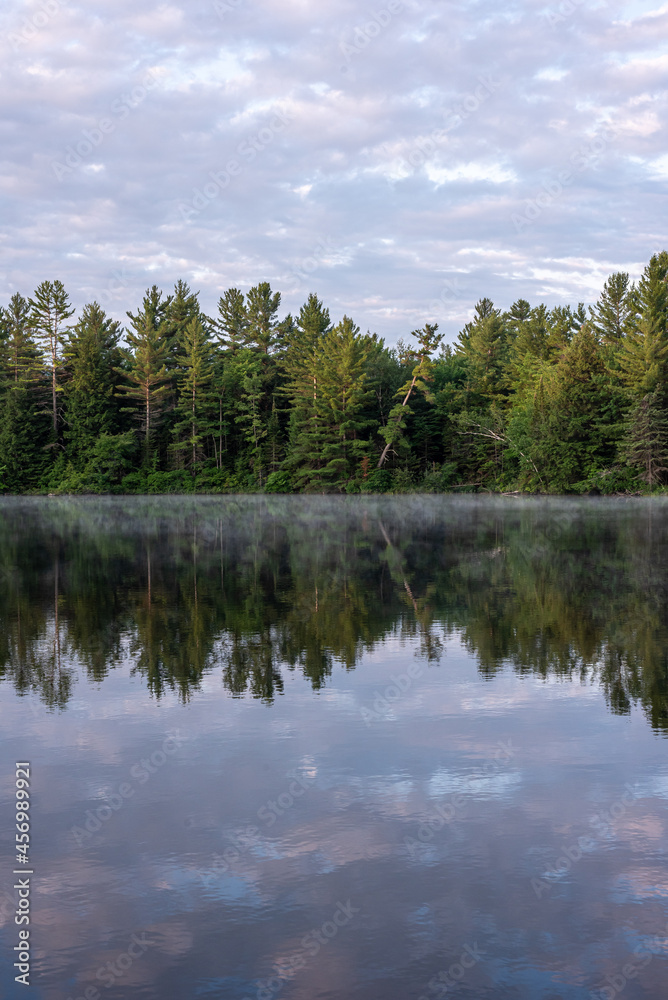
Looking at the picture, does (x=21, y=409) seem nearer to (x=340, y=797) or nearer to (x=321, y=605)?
(x=321, y=605)

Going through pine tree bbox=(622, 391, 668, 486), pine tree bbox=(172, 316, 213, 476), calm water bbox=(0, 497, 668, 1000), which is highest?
pine tree bbox=(172, 316, 213, 476)

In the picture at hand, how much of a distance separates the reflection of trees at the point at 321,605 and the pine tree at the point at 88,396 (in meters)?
56.9

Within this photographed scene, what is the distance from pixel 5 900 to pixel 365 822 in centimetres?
225

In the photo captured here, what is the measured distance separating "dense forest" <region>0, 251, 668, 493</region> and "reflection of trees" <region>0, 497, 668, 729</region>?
45457 millimetres

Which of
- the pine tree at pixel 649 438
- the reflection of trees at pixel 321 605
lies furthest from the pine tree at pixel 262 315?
the reflection of trees at pixel 321 605

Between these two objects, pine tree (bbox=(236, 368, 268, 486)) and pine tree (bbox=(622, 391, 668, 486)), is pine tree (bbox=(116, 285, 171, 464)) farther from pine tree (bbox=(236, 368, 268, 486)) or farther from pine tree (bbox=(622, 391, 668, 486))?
pine tree (bbox=(622, 391, 668, 486))

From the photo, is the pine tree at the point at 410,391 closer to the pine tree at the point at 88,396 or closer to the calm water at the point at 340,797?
the pine tree at the point at 88,396

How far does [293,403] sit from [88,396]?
64.3ft

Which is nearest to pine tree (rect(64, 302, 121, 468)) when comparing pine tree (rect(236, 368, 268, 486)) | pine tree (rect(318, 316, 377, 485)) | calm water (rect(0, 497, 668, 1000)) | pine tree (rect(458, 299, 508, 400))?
pine tree (rect(236, 368, 268, 486))

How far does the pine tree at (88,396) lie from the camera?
283 feet

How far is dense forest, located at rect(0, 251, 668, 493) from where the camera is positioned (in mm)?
73812

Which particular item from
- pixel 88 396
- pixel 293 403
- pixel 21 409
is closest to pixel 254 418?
pixel 293 403

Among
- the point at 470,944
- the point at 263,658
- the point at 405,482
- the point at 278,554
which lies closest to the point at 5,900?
the point at 470,944

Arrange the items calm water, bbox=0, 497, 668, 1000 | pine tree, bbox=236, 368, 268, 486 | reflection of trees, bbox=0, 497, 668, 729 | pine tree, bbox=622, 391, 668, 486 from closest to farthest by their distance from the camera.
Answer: calm water, bbox=0, 497, 668, 1000, reflection of trees, bbox=0, 497, 668, 729, pine tree, bbox=622, 391, 668, 486, pine tree, bbox=236, 368, 268, 486
